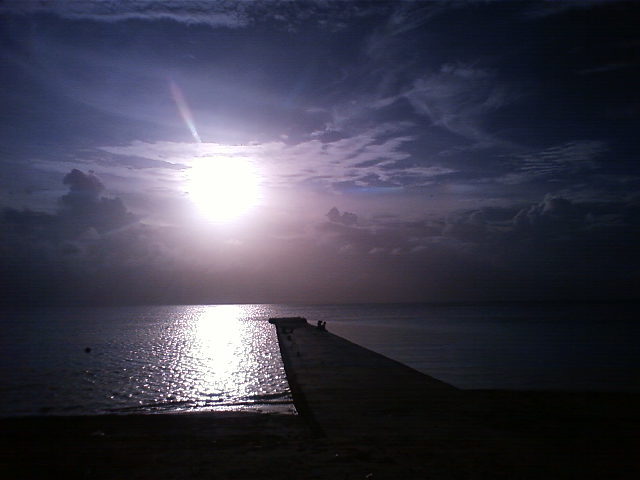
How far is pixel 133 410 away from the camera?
1939 centimetres

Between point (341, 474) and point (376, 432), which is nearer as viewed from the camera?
point (341, 474)

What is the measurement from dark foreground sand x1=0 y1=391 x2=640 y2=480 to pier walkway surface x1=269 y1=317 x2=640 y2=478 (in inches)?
1.7

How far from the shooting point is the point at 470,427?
1261cm

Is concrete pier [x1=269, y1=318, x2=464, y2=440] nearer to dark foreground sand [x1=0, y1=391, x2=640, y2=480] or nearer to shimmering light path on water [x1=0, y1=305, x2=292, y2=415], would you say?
dark foreground sand [x1=0, y1=391, x2=640, y2=480]

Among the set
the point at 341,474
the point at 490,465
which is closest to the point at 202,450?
the point at 341,474

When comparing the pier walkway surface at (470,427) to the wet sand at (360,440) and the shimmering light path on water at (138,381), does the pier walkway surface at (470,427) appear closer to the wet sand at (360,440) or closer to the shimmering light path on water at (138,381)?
the wet sand at (360,440)

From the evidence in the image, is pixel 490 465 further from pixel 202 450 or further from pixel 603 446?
pixel 202 450

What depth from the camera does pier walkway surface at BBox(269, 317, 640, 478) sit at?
9.59 metres

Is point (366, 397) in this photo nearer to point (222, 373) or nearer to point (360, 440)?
point (360, 440)

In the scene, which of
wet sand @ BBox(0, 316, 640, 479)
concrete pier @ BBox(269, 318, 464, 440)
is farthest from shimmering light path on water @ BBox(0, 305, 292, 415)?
wet sand @ BBox(0, 316, 640, 479)

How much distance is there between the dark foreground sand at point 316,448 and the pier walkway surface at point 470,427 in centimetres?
4

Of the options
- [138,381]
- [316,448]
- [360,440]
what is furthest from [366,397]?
[138,381]

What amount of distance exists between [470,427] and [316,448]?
446cm

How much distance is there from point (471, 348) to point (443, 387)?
86.7 feet
